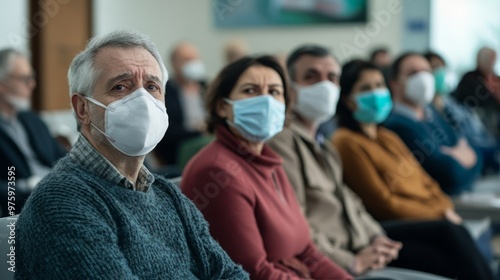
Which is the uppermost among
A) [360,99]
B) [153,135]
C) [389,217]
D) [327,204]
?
[153,135]

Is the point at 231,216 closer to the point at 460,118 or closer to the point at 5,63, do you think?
the point at 5,63

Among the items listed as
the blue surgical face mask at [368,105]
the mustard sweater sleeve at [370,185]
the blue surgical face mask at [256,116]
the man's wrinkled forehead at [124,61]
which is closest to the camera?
the man's wrinkled forehead at [124,61]

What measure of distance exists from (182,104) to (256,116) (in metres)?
3.72

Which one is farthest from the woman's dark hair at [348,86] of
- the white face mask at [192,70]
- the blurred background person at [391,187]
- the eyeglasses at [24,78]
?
the white face mask at [192,70]

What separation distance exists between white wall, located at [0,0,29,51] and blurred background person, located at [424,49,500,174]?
10.3ft

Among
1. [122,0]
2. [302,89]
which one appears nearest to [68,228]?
[302,89]

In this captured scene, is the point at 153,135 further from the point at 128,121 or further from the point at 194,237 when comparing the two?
the point at 194,237

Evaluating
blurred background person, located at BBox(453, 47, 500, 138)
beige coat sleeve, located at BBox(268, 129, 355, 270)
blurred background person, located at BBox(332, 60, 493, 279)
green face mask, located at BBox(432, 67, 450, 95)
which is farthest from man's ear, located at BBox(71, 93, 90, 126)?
blurred background person, located at BBox(453, 47, 500, 138)

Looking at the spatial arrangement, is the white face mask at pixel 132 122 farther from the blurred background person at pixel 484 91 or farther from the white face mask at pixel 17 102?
the blurred background person at pixel 484 91

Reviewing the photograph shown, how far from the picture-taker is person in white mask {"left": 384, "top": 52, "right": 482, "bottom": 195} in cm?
390

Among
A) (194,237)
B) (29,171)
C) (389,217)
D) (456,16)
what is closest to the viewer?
(194,237)

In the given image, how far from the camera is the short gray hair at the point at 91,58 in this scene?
148 cm

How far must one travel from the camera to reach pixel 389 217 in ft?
10.5

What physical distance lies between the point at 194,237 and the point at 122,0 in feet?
22.2
